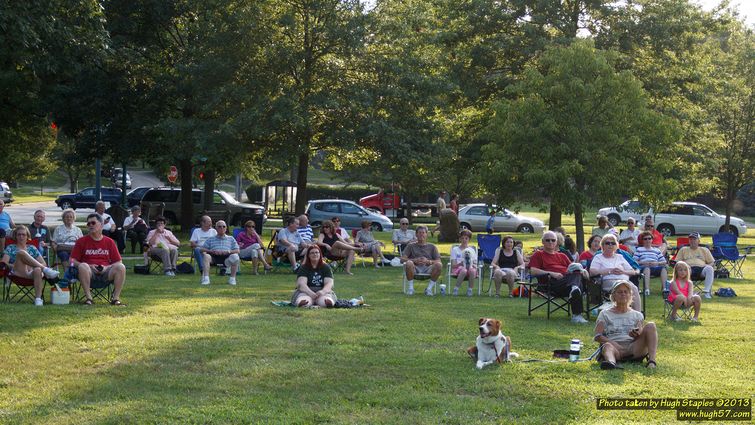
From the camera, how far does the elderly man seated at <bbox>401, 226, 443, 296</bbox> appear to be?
15.6 metres

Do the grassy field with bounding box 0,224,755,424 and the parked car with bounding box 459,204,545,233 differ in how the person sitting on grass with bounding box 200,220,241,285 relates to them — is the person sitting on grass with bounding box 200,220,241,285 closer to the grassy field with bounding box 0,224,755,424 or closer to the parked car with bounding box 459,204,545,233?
the grassy field with bounding box 0,224,755,424

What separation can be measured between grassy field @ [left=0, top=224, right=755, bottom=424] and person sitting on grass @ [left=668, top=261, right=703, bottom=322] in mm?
316

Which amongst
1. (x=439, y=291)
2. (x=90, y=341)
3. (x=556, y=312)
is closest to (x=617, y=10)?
(x=439, y=291)

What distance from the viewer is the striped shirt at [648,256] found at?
16703 millimetres

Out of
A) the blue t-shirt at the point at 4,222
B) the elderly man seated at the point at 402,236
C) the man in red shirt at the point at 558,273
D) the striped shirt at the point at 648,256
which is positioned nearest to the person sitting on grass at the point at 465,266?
the man in red shirt at the point at 558,273

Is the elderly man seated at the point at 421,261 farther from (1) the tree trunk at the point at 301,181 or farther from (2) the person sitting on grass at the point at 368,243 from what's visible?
(1) the tree trunk at the point at 301,181

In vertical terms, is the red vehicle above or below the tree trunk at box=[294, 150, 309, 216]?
below

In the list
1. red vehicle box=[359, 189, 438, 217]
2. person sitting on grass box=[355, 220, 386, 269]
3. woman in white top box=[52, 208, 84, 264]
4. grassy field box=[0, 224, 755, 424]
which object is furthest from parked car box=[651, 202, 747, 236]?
woman in white top box=[52, 208, 84, 264]

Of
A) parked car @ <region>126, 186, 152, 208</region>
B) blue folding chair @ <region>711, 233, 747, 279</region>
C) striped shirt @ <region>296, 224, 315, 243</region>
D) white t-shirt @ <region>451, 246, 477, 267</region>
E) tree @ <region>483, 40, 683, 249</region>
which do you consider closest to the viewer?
white t-shirt @ <region>451, 246, 477, 267</region>

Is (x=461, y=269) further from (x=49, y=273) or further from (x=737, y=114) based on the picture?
(x=737, y=114)

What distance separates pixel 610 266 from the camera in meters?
12.8

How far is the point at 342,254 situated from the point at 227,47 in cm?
759

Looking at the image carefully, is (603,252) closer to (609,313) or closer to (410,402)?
(609,313)

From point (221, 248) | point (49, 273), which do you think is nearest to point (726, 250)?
point (221, 248)
